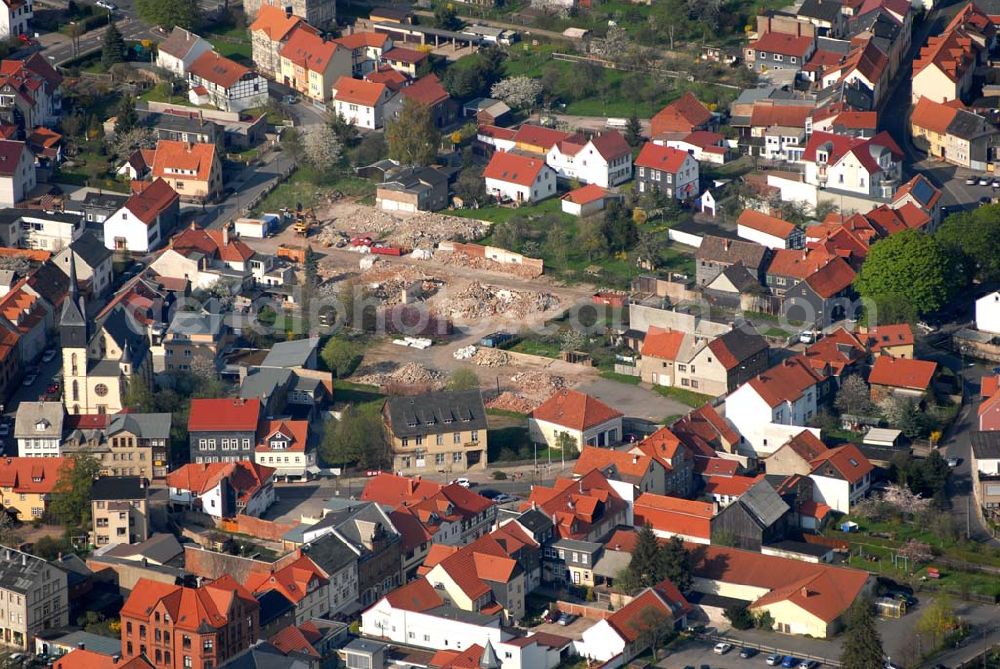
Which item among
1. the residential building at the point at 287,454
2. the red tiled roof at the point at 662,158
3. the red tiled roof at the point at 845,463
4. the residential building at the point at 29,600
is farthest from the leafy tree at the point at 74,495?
the red tiled roof at the point at 662,158

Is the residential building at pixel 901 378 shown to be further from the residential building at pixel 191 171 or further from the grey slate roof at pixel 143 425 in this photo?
the residential building at pixel 191 171

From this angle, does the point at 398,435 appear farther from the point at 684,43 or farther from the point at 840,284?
the point at 684,43

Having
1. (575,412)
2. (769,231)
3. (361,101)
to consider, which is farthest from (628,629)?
(361,101)

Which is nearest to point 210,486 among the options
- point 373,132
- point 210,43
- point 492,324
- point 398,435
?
point 398,435

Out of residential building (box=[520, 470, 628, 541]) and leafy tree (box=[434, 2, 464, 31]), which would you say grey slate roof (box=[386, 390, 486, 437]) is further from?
leafy tree (box=[434, 2, 464, 31])

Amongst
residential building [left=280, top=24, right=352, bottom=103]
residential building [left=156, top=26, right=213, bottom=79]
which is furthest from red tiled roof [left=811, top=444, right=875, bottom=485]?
residential building [left=156, top=26, right=213, bottom=79]

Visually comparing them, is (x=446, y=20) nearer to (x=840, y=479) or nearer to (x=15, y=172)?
(x=15, y=172)
